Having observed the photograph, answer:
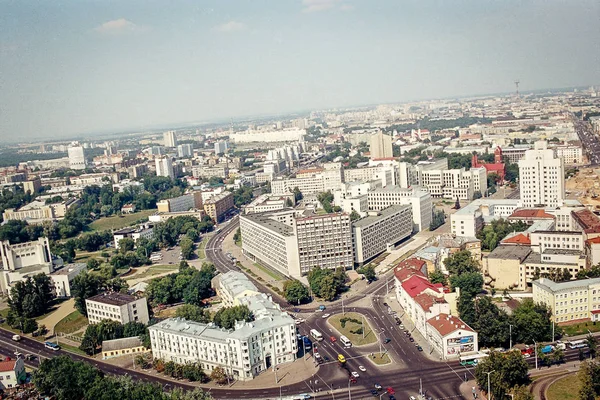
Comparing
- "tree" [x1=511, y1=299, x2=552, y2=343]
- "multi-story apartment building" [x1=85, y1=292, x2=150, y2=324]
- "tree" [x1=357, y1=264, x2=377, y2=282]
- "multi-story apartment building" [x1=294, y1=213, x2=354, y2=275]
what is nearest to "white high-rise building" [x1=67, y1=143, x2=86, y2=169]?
"multi-story apartment building" [x1=85, y1=292, x2=150, y2=324]

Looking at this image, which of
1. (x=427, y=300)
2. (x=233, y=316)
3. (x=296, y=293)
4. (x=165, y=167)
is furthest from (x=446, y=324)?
(x=165, y=167)

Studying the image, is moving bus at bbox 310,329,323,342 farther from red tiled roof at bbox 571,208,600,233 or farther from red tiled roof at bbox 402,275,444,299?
red tiled roof at bbox 571,208,600,233

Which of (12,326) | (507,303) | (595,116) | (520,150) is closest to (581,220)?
(507,303)

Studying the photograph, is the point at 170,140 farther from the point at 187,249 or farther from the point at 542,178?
the point at 542,178

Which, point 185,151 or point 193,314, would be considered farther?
point 185,151

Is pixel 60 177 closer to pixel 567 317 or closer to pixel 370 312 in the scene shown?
pixel 370 312
